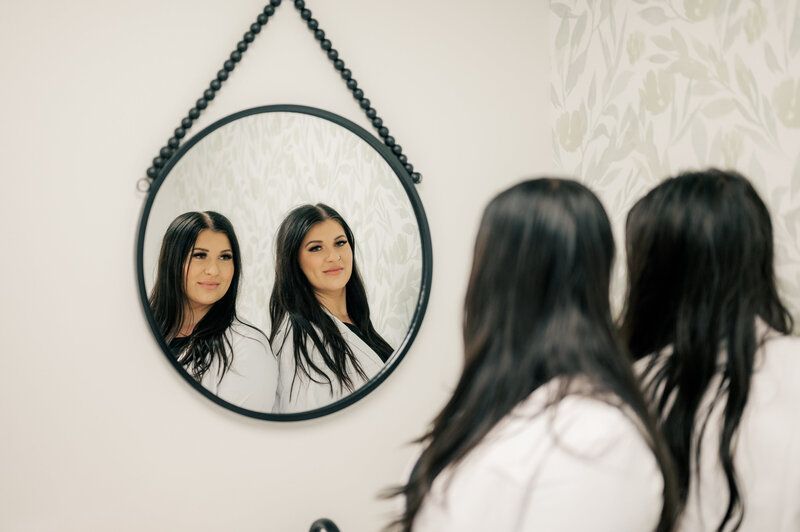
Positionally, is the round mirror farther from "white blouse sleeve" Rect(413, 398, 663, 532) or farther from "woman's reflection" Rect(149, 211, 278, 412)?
"white blouse sleeve" Rect(413, 398, 663, 532)

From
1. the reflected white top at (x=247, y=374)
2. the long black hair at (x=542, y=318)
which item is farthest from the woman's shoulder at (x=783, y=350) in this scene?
the reflected white top at (x=247, y=374)

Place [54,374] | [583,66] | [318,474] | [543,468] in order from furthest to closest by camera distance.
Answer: [583,66], [318,474], [54,374], [543,468]

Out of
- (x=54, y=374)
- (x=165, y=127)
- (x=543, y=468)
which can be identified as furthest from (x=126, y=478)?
(x=543, y=468)

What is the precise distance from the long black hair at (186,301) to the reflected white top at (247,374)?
0.6 inches

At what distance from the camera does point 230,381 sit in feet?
→ 5.31

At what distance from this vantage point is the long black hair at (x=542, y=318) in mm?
887

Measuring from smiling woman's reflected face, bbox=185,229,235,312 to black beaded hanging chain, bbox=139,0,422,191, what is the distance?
0.18m

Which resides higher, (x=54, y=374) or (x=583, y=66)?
(x=583, y=66)

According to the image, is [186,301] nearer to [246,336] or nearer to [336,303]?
[246,336]

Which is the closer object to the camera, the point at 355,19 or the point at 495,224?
the point at 495,224

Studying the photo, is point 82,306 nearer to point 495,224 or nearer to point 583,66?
point 495,224

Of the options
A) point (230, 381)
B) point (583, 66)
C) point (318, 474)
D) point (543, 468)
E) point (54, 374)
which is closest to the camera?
point (543, 468)

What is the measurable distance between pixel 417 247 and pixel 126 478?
0.85 meters

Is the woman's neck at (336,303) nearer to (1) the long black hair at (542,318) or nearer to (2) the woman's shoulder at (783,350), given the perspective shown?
(1) the long black hair at (542,318)
